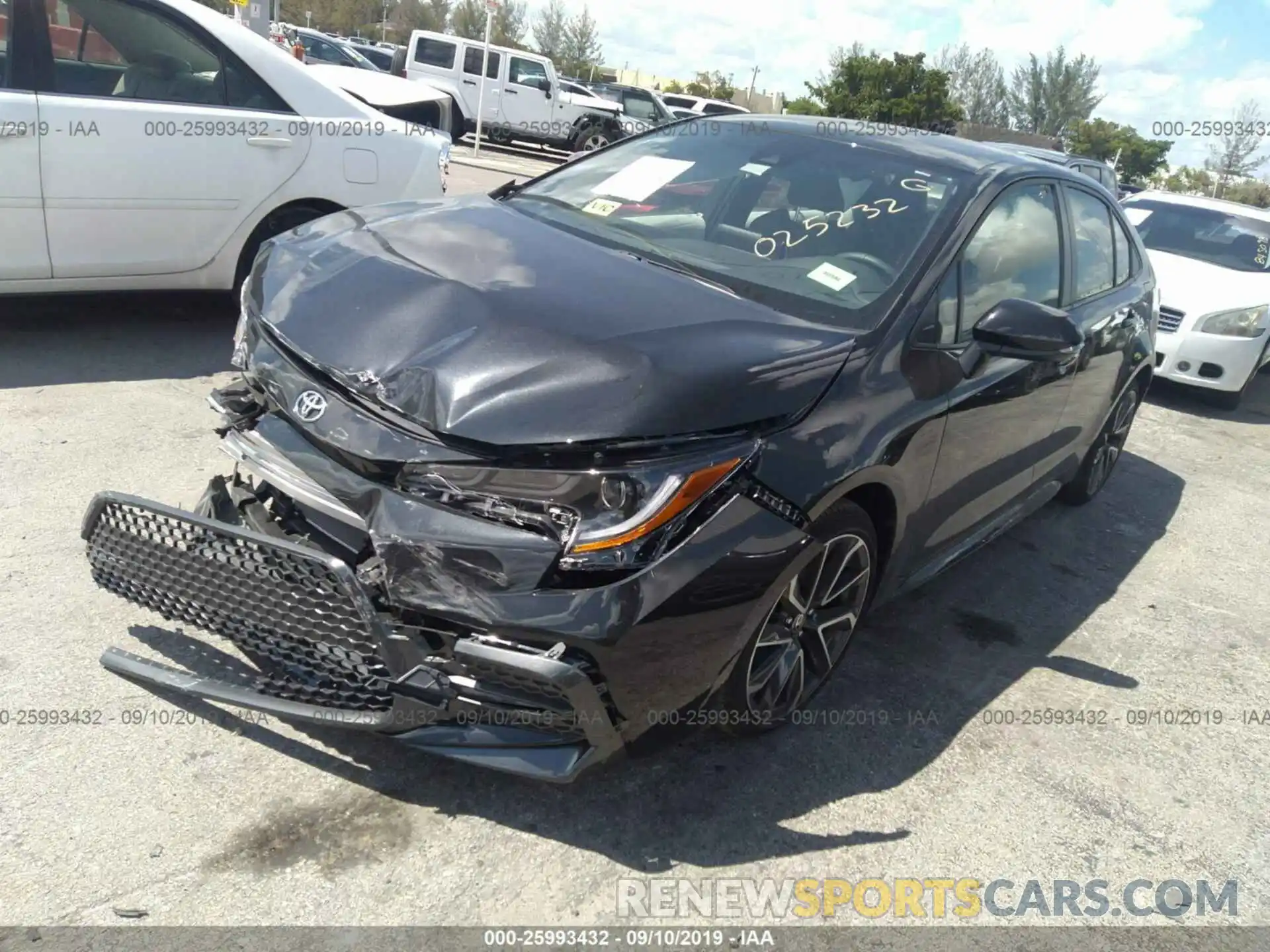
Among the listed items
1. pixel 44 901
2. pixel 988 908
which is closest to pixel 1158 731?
pixel 988 908

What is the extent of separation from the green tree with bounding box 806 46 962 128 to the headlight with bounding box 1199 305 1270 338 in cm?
2963

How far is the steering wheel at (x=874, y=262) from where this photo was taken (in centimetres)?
308

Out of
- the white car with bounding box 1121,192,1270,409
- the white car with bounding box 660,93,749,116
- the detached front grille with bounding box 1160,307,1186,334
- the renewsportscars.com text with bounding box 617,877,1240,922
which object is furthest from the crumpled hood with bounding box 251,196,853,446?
the white car with bounding box 660,93,749,116

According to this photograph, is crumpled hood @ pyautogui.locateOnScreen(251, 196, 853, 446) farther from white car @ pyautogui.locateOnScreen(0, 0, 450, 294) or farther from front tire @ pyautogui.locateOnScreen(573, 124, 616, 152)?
front tire @ pyautogui.locateOnScreen(573, 124, 616, 152)

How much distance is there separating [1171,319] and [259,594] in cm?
758

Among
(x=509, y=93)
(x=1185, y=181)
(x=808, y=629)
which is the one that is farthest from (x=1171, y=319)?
(x=1185, y=181)

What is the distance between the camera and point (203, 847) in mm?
2318

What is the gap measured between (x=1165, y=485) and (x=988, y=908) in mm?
4363

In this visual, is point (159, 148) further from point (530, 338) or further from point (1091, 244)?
point (1091, 244)

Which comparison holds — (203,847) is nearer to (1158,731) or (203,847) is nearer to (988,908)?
(988,908)

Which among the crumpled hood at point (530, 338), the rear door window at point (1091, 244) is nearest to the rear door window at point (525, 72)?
the rear door window at point (1091, 244)

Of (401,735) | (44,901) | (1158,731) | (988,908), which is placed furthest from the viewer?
(1158,731)

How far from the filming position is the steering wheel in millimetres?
3080

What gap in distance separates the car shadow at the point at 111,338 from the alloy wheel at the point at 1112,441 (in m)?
4.47
